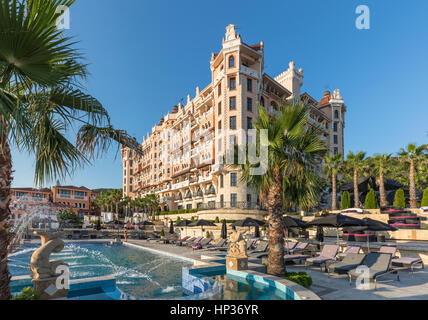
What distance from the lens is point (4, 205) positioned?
15.7 feet

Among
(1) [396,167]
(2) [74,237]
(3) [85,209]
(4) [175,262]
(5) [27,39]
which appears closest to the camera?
(5) [27,39]

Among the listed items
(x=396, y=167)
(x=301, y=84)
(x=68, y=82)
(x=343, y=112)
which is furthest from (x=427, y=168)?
(x=68, y=82)

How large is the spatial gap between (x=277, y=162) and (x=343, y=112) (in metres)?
66.9

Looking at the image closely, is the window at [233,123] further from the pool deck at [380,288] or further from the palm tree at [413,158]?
the pool deck at [380,288]

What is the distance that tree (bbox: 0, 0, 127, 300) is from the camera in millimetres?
4059

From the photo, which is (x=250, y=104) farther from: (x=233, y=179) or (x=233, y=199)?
(x=233, y=199)

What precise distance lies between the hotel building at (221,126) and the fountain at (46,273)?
58.7ft

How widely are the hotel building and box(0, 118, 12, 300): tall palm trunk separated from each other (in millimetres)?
19513

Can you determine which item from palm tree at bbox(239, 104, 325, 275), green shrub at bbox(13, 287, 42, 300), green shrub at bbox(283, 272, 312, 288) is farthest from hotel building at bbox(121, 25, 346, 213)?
green shrub at bbox(13, 287, 42, 300)

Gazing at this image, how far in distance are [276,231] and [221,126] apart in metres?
29.7

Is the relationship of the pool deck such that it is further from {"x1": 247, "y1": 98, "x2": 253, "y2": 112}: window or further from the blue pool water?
{"x1": 247, "y1": 98, "x2": 253, "y2": 112}: window

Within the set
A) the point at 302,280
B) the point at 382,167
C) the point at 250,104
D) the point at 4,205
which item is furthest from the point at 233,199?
the point at 4,205

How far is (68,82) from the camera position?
4.98m
